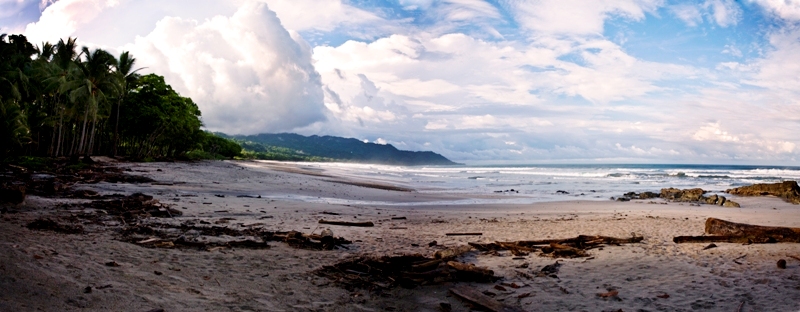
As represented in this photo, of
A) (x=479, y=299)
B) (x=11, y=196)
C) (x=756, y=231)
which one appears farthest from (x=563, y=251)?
(x=11, y=196)

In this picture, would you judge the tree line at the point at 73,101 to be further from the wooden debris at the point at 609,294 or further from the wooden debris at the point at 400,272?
the wooden debris at the point at 609,294

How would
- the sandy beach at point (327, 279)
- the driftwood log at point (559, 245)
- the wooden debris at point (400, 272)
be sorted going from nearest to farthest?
the sandy beach at point (327, 279), the wooden debris at point (400, 272), the driftwood log at point (559, 245)

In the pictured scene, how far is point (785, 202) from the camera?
21266 millimetres

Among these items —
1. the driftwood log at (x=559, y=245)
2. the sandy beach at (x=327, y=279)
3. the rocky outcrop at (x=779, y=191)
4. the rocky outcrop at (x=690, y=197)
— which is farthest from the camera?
the rocky outcrop at (x=779, y=191)

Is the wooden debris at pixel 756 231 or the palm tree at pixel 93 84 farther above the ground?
the palm tree at pixel 93 84

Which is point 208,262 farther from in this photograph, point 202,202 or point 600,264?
point 202,202

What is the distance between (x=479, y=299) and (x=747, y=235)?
6861mm

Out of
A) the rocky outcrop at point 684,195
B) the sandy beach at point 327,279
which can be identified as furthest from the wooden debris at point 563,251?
the rocky outcrop at point 684,195

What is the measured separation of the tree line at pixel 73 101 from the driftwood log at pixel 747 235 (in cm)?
3258

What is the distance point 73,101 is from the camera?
109 feet

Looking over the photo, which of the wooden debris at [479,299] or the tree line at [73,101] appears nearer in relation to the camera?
the wooden debris at [479,299]

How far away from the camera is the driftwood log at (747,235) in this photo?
8.79 meters

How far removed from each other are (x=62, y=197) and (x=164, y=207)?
3030 mm

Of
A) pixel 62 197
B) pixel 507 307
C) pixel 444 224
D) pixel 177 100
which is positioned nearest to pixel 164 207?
pixel 62 197
